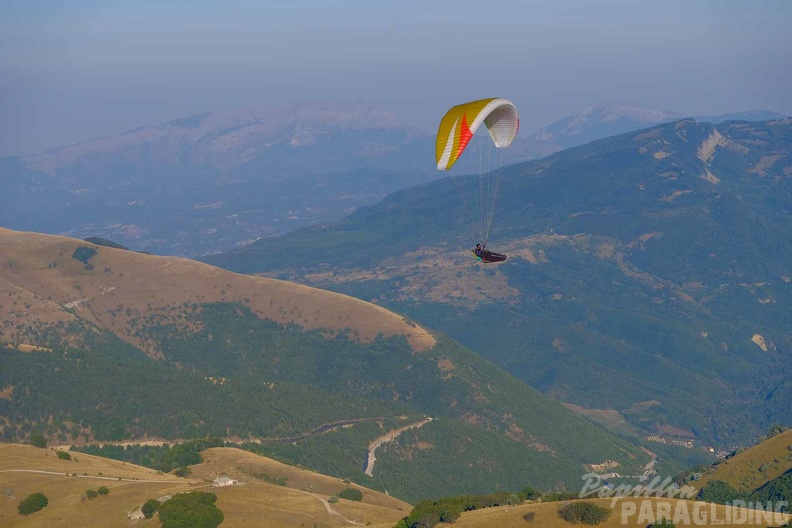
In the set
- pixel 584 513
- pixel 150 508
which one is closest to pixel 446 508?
pixel 584 513

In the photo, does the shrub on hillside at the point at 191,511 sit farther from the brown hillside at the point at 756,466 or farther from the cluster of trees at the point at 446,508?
the brown hillside at the point at 756,466

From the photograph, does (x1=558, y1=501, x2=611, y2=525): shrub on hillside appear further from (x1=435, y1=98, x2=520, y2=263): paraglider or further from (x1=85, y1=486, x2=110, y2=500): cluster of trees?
(x1=85, y1=486, x2=110, y2=500): cluster of trees

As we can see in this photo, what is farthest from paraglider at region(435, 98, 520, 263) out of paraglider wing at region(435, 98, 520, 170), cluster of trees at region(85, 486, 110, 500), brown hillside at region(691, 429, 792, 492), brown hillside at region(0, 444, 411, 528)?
brown hillside at region(691, 429, 792, 492)

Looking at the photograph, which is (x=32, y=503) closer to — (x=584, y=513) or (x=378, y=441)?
(x=584, y=513)

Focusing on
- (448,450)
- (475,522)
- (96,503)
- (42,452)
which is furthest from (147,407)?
(475,522)

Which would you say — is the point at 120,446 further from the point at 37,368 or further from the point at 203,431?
the point at 37,368

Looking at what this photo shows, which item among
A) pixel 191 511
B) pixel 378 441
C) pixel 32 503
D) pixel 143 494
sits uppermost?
pixel 32 503
